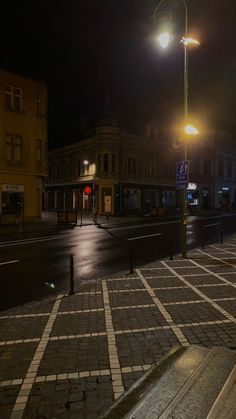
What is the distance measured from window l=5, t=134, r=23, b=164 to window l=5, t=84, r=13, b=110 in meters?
2.39

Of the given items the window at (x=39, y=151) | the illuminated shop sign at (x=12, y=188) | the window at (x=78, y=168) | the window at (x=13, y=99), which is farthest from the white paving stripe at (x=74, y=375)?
the window at (x=78, y=168)

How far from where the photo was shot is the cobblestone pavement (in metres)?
3.83

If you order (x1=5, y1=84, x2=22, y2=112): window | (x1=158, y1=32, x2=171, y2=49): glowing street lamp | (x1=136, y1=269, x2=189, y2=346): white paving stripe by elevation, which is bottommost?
(x1=136, y1=269, x2=189, y2=346): white paving stripe

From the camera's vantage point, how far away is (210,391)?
3605 mm

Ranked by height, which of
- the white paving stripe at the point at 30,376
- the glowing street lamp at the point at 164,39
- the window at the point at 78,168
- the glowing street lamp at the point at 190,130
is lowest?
the white paving stripe at the point at 30,376

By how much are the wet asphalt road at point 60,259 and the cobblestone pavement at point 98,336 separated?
4.05 ft

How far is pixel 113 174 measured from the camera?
133ft

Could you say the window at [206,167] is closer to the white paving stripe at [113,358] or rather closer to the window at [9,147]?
the window at [9,147]

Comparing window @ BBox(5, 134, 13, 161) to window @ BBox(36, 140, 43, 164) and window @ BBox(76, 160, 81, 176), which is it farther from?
window @ BBox(76, 160, 81, 176)

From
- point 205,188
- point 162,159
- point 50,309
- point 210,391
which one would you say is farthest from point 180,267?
point 205,188

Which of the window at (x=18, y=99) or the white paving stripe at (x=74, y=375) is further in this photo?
the window at (x=18, y=99)

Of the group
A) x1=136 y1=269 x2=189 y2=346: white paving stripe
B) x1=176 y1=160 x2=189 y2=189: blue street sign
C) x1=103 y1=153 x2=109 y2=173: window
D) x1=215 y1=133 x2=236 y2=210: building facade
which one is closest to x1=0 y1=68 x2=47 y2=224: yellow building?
x1=103 y1=153 x2=109 y2=173: window

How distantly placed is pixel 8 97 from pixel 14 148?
423 cm

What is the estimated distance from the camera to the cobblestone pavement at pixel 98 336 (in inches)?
151
